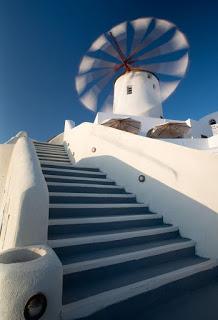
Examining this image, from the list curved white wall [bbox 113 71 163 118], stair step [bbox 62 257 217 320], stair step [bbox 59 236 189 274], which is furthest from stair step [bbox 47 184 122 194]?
curved white wall [bbox 113 71 163 118]

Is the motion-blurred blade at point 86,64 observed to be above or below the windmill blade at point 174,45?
below

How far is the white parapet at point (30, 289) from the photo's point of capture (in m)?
1.17

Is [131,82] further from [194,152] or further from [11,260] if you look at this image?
[11,260]

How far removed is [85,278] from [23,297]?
105cm

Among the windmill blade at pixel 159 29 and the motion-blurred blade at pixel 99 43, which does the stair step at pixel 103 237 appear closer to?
the windmill blade at pixel 159 29

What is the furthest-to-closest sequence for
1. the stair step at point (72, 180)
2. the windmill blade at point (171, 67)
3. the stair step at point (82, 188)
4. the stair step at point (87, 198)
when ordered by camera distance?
the windmill blade at point (171, 67) < the stair step at point (72, 180) < the stair step at point (82, 188) < the stair step at point (87, 198)

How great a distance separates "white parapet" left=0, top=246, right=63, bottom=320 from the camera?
117cm

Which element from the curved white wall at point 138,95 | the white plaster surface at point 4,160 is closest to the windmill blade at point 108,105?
the curved white wall at point 138,95

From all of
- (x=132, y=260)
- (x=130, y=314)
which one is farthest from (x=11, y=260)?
(x=132, y=260)

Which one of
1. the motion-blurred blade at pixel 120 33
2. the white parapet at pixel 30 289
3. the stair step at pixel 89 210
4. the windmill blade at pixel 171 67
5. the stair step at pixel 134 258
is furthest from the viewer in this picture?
the motion-blurred blade at pixel 120 33

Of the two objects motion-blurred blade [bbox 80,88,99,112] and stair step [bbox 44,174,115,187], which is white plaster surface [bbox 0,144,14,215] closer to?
stair step [bbox 44,174,115,187]

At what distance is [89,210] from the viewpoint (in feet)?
10.6

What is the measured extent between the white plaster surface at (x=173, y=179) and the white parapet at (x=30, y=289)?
2397 millimetres

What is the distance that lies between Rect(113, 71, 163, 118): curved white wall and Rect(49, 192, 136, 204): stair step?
16.8 meters
